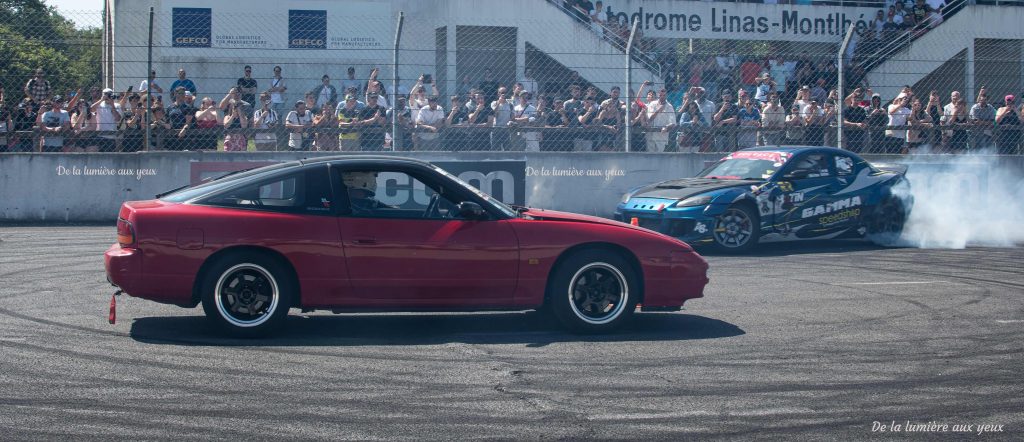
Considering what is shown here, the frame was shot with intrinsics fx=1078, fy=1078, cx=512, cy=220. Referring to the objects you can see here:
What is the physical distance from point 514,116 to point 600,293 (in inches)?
371

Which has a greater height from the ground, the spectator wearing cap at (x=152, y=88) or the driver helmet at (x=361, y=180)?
the spectator wearing cap at (x=152, y=88)

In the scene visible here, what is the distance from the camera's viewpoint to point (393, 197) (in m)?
8.02

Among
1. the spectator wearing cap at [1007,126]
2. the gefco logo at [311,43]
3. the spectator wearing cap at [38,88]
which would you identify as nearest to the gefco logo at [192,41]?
the gefco logo at [311,43]

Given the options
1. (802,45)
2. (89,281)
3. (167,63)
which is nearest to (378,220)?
(89,281)

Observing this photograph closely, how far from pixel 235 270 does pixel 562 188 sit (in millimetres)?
10383

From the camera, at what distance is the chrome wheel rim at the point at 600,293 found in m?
8.01

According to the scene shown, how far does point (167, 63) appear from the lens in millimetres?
17781

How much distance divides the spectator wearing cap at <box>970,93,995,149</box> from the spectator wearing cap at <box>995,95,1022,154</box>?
0.13 metres

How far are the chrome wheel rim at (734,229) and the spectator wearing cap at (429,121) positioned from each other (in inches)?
201

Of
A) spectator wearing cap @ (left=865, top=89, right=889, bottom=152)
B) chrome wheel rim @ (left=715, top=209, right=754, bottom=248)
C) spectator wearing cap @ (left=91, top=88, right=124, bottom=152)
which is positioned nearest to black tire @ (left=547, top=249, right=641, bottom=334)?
chrome wheel rim @ (left=715, top=209, right=754, bottom=248)

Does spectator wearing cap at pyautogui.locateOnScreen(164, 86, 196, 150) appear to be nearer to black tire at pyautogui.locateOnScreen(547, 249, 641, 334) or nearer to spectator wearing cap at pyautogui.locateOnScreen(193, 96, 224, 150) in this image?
spectator wearing cap at pyautogui.locateOnScreen(193, 96, 224, 150)

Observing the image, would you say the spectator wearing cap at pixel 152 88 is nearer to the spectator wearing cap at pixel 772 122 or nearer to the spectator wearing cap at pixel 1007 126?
the spectator wearing cap at pixel 772 122

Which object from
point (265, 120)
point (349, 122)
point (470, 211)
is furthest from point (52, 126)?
point (470, 211)

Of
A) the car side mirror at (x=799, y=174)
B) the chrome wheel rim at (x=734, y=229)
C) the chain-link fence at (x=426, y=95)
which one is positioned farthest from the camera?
the chain-link fence at (x=426, y=95)
